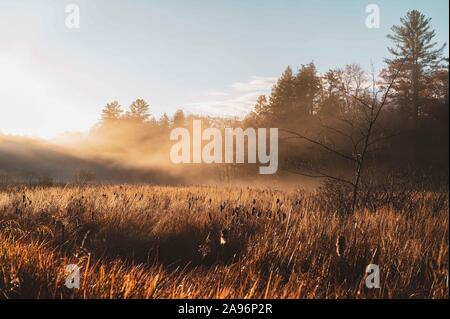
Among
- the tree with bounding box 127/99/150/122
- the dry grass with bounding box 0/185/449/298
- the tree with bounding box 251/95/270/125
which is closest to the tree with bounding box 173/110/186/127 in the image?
the tree with bounding box 127/99/150/122

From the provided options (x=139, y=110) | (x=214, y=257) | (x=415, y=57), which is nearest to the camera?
(x=214, y=257)

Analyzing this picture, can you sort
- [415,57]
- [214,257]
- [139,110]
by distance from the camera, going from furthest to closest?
[139,110], [415,57], [214,257]

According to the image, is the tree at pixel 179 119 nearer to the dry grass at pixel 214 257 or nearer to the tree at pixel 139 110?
the tree at pixel 139 110

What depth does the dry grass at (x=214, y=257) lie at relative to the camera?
268cm

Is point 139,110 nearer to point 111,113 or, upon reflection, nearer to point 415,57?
point 111,113

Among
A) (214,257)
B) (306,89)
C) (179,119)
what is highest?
(306,89)

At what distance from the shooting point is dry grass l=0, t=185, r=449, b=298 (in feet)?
8.78

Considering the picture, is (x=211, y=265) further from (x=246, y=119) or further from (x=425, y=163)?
(x=246, y=119)

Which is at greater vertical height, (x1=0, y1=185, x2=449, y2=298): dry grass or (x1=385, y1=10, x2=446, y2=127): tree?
(x1=385, y1=10, x2=446, y2=127): tree

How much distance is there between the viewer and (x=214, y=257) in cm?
397

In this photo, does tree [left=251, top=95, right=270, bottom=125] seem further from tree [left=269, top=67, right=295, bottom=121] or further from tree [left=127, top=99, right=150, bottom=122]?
tree [left=127, top=99, right=150, bottom=122]

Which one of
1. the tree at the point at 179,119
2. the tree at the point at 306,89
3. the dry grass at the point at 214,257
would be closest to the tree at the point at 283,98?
the tree at the point at 306,89

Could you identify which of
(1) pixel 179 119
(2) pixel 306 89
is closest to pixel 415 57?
(2) pixel 306 89

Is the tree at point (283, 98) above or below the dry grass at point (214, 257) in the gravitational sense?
above
